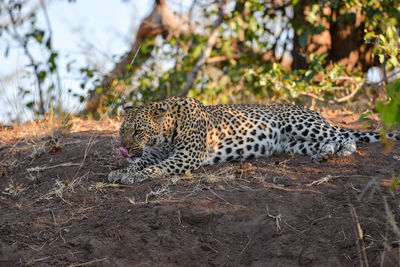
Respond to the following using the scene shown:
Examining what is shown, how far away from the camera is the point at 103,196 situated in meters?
5.78

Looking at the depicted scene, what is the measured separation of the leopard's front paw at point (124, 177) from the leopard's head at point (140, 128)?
0.83ft

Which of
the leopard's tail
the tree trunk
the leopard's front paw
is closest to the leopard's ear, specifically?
the leopard's front paw

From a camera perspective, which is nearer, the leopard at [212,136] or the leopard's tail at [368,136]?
the leopard at [212,136]

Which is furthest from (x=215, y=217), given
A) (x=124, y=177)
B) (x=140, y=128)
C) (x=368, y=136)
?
(x=368, y=136)

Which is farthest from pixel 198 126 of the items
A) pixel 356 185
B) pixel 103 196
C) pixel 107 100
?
pixel 107 100

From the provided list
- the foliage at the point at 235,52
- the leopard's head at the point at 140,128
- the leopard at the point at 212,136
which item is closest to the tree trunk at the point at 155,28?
the foliage at the point at 235,52

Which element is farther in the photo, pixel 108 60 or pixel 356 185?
pixel 108 60

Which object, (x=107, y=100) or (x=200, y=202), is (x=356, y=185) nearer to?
(x=200, y=202)

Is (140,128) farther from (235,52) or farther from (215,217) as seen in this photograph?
(235,52)

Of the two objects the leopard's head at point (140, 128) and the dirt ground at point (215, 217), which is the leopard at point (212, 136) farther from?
the dirt ground at point (215, 217)

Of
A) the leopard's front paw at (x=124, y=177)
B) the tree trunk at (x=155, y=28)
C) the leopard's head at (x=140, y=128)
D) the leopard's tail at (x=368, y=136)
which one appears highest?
the tree trunk at (x=155, y=28)

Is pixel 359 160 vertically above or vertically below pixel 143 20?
below

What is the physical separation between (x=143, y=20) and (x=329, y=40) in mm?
5146

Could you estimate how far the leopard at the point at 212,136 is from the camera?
21.3ft
